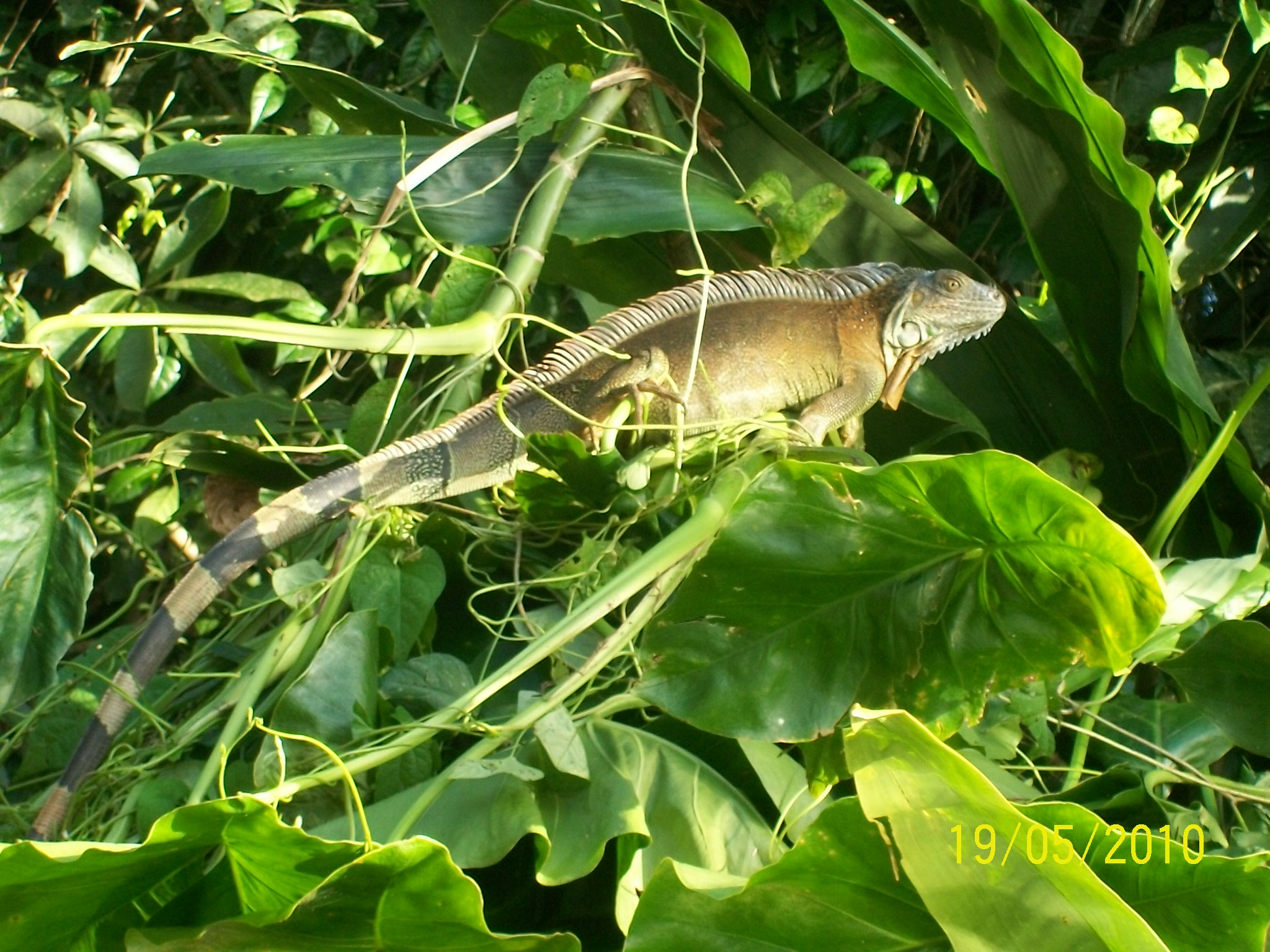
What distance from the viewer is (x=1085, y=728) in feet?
4.31

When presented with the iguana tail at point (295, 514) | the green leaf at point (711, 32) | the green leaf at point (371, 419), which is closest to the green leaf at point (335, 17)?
the green leaf at point (711, 32)

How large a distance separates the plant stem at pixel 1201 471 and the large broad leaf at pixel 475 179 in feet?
2.03

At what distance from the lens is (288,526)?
126 centimetres

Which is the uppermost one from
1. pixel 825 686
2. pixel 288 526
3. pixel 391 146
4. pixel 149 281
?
pixel 391 146

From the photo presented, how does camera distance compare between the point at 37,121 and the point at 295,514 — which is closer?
the point at 295,514

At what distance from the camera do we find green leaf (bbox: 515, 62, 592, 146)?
4.79 ft

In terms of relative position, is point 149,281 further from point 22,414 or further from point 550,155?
point 22,414

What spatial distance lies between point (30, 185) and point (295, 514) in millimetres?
1403

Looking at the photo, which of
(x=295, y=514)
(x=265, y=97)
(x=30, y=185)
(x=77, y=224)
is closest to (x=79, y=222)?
(x=77, y=224)

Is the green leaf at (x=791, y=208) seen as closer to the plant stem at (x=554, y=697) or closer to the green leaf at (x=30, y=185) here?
the plant stem at (x=554, y=697)

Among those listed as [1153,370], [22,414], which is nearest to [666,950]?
[22,414]

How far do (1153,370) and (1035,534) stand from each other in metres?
0.53
